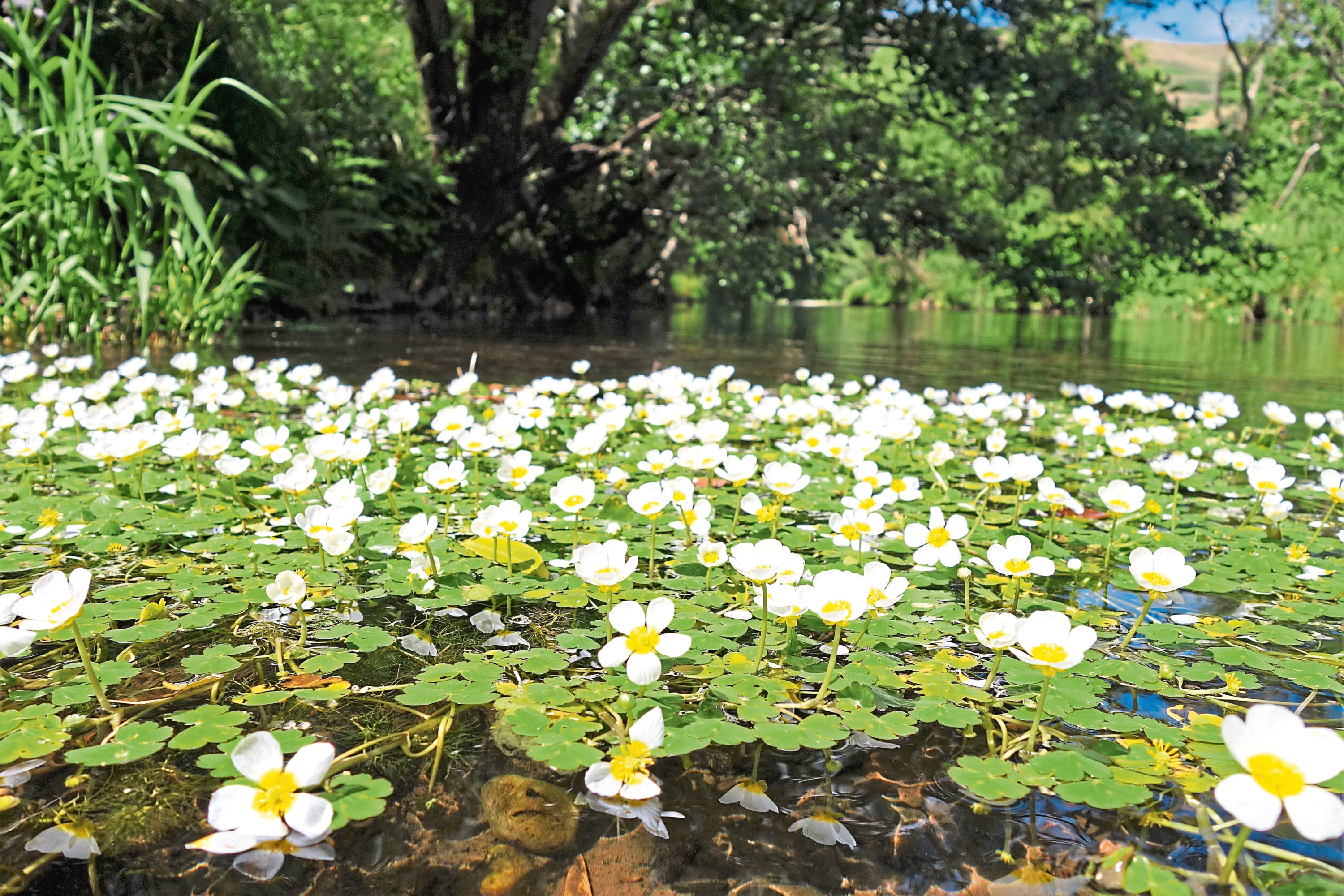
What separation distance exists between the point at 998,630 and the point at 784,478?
31.2 inches

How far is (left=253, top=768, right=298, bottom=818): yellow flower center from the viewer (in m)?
1.00

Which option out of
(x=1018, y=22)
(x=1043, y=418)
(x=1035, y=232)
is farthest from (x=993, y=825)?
(x=1035, y=232)

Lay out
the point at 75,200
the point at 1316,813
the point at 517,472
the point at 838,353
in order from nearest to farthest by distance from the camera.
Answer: the point at 1316,813 → the point at 517,472 → the point at 75,200 → the point at 838,353

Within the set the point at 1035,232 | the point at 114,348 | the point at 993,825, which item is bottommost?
the point at 993,825

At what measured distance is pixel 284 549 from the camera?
6.59 ft

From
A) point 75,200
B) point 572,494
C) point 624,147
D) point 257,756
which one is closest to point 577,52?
point 624,147

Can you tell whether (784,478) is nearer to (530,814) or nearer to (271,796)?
(530,814)

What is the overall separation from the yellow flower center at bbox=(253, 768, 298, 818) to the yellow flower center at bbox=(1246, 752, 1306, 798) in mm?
1043

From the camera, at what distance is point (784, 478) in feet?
6.75

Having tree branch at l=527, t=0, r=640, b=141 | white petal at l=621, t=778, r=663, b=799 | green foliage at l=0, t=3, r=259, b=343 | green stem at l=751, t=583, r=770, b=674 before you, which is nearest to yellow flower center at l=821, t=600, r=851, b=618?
green stem at l=751, t=583, r=770, b=674

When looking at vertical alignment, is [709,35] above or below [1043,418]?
above

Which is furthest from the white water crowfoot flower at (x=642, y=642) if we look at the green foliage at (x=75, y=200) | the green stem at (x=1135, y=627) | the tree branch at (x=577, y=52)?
the tree branch at (x=577, y=52)

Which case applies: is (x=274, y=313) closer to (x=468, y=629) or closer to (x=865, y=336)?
(x=865, y=336)

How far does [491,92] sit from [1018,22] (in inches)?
204
